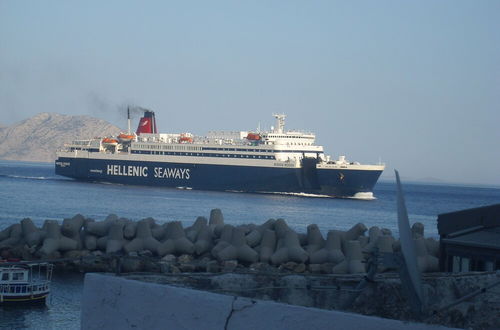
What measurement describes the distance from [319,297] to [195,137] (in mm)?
49824

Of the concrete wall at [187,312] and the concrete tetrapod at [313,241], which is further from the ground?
the concrete wall at [187,312]

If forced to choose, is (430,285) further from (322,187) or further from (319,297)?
(322,187)

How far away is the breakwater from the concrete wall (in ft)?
30.5

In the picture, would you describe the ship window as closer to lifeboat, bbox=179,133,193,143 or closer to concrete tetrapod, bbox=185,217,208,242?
concrete tetrapod, bbox=185,217,208,242

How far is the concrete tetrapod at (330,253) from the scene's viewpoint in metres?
12.9

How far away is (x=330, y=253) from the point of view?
513 inches

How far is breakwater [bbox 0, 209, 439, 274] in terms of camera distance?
12.7 m

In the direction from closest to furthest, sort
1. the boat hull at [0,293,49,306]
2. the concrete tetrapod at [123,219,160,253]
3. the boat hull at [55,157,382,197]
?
the boat hull at [0,293,49,306], the concrete tetrapod at [123,219,160,253], the boat hull at [55,157,382,197]

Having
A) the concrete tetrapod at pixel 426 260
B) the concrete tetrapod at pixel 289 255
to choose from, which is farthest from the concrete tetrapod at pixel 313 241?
the concrete tetrapod at pixel 426 260

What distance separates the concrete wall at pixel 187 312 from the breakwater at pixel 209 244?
30.5 feet

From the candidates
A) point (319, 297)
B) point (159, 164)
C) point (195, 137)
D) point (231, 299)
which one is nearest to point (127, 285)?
point (231, 299)

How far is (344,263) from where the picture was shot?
11.8 m

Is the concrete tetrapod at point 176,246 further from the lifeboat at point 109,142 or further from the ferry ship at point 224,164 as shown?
the lifeboat at point 109,142

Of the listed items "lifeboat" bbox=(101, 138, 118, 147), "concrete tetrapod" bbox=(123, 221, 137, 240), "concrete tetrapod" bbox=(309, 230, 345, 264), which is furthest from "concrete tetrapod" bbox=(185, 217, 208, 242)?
"lifeboat" bbox=(101, 138, 118, 147)
